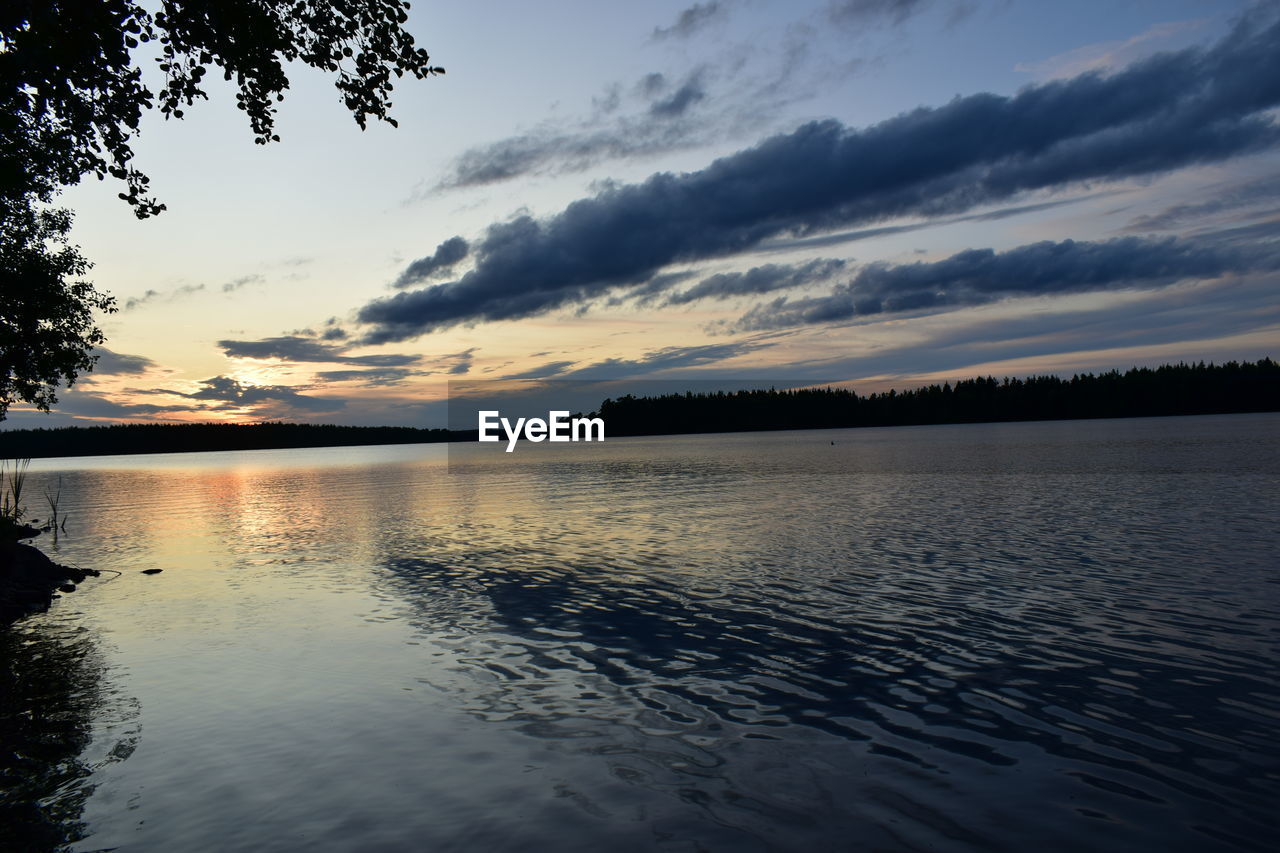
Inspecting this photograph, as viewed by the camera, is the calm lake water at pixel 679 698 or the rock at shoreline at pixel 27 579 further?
the rock at shoreline at pixel 27 579

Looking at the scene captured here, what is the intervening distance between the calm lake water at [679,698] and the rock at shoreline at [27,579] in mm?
1143

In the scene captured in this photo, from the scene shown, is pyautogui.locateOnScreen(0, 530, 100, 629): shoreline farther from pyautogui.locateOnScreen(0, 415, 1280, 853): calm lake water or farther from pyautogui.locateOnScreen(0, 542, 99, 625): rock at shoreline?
pyautogui.locateOnScreen(0, 415, 1280, 853): calm lake water

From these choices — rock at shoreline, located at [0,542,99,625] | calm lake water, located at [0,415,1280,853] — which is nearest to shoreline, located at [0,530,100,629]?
rock at shoreline, located at [0,542,99,625]

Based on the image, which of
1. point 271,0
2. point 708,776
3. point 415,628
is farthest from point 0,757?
point 271,0

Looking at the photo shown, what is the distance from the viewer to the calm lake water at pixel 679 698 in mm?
10336

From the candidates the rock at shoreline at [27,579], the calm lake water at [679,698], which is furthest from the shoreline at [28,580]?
the calm lake water at [679,698]

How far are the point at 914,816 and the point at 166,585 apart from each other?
31814mm

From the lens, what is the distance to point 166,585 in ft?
103

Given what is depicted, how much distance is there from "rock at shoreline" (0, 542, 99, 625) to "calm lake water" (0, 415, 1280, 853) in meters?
1.14

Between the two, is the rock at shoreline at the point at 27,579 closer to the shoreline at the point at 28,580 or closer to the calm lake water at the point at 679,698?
the shoreline at the point at 28,580

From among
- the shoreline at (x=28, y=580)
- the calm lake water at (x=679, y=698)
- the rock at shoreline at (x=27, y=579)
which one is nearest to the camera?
the calm lake water at (x=679, y=698)

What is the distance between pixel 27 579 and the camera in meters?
30.0

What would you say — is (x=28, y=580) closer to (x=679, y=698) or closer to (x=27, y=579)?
(x=27, y=579)

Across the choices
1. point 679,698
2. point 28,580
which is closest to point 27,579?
point 28,580
